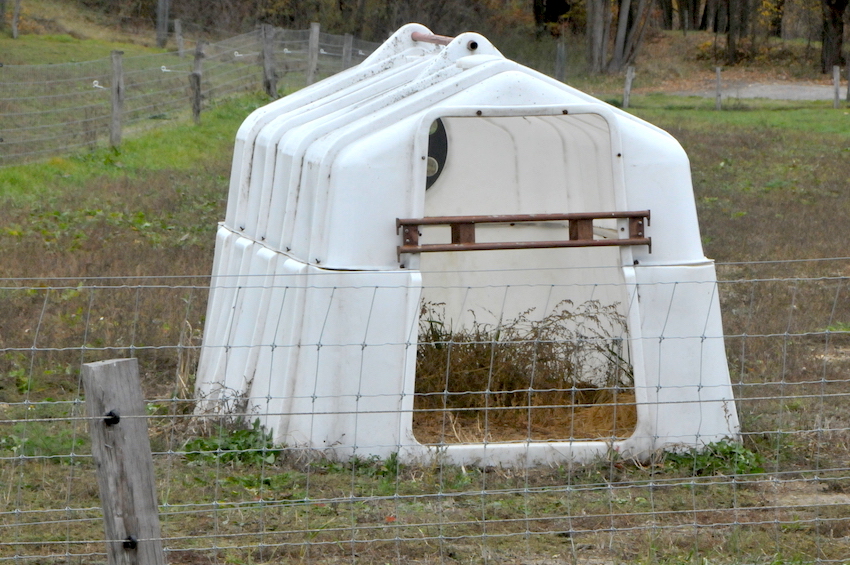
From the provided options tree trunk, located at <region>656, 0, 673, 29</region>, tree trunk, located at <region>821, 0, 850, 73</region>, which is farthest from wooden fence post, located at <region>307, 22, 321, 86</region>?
tree trunk, located at <region>656, 0, 673, 29</region>

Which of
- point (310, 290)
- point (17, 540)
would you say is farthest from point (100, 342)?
point (17, 540)

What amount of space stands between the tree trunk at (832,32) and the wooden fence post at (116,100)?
26773mm

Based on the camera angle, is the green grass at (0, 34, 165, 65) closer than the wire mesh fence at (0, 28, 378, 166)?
No

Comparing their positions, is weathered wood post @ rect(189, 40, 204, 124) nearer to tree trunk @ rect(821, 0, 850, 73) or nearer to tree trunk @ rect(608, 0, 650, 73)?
tree trunk @ rect(608, 0, 650, 73)

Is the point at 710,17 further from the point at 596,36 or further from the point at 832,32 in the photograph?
the point at 596,36

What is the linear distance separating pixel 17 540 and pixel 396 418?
164 centimetres

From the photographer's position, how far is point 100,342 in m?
7.14

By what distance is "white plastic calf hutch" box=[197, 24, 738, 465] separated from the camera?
16.4 feet

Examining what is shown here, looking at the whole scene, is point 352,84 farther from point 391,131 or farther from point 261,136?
point 391,131

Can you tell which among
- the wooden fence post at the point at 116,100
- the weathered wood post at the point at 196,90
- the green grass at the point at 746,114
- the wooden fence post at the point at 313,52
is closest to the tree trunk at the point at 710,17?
the green grass at the point at 746,114

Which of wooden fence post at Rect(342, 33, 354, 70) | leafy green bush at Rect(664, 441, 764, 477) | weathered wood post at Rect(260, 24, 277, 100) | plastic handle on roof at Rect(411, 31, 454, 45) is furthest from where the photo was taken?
wooden fence post at Rect(342, 33, 354, 70)

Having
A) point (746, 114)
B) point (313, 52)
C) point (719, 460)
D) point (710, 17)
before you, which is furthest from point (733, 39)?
point (719, 460)

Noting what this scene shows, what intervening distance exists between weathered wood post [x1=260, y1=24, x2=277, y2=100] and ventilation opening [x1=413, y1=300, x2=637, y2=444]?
1534cm

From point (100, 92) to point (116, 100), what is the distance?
5.89 metres
